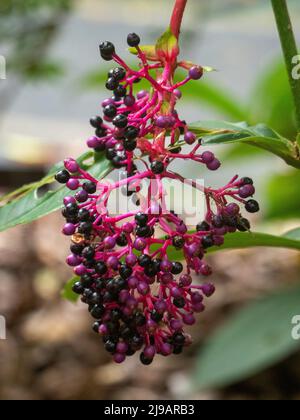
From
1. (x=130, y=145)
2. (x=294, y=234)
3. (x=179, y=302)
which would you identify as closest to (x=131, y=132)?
(x=130, y=145)

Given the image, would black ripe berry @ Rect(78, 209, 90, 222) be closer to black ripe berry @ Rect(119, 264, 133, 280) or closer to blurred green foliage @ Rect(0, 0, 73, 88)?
black ripe berry @ Rect(119, 264, 133, 280)

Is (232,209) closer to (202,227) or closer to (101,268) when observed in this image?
(202,227)

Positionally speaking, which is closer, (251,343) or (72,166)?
(72,166)

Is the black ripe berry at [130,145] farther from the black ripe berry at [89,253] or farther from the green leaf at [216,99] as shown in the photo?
the green leaf at [216,99]

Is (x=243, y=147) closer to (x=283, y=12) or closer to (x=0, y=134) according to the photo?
(x=283, y=12)

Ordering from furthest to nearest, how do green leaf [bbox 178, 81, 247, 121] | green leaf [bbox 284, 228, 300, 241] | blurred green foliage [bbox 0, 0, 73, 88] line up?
blurred green foliage [bbox 0, 0, 73, 88] < green leaf [bbox 178, 81, 247, 121] < green leaf [bbox 284, 228, 300, 241]

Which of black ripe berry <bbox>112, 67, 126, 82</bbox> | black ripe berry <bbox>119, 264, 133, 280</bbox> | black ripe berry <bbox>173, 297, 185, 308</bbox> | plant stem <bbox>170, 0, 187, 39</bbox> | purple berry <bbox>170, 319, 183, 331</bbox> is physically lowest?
purple berry <bbox>170, 319, 183, 331</bbox>

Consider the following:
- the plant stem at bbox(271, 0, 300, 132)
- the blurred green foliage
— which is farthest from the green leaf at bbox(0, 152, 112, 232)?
the blurred green foliage
